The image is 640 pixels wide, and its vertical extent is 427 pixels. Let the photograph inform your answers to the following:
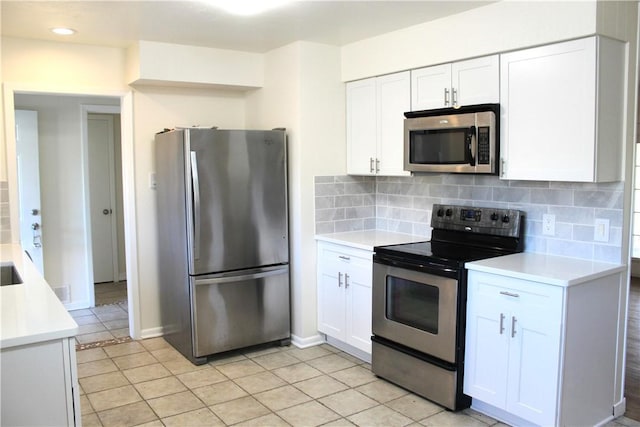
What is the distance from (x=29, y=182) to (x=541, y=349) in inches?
177

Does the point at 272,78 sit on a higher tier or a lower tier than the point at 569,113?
higher

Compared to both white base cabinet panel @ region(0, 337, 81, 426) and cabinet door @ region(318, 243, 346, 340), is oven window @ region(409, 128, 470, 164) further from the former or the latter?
white base cabinet panel @ region(0, 337, 81, 426)

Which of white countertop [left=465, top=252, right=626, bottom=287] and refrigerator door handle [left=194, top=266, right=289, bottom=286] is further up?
white countertop [left=465, top=252, right=626, bottom=287]

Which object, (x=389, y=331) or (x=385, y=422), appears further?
(x=389, y=331)

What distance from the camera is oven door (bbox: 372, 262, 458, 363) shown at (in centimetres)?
295

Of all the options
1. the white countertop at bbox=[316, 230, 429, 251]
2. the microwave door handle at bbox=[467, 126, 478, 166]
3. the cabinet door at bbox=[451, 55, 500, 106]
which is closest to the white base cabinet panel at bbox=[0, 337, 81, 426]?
the white countertop at bbox=[316, 230, 429, 251]

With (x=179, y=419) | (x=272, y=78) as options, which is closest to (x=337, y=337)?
(x=179, y=419)

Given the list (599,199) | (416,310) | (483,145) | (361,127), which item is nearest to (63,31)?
(361,127)

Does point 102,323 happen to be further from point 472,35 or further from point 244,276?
point 472,35

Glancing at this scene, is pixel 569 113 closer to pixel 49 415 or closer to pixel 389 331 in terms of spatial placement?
pixel 389 331

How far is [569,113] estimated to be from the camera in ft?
8.96

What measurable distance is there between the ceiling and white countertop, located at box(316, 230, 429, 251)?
4.75 feet

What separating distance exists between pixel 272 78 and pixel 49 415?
10.0 feet

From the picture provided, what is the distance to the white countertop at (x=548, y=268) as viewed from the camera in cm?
254
